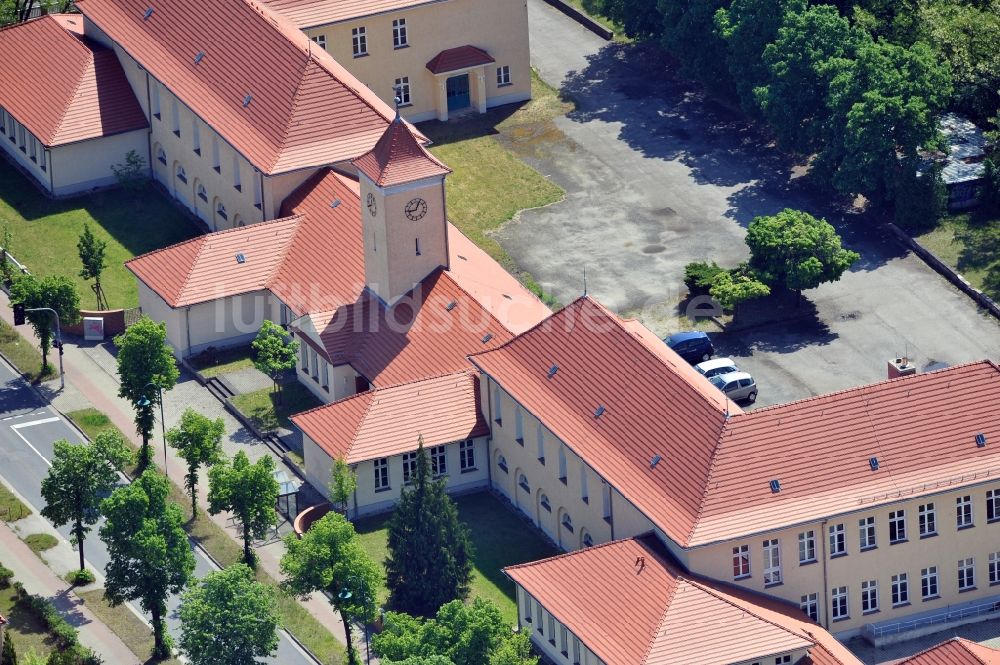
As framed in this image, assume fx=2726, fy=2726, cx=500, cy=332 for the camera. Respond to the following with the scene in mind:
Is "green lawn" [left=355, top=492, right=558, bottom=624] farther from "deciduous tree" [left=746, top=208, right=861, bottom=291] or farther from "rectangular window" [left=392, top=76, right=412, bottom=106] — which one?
"rectangular window" [left=392, top=76, right=412, bottom=106]

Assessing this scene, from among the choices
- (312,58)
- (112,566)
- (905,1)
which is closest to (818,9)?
(905,1)

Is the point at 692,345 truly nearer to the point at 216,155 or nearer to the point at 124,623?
the point at 216,155

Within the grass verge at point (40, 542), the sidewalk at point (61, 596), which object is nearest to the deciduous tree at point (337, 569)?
the sidewalk at point (61, 596)

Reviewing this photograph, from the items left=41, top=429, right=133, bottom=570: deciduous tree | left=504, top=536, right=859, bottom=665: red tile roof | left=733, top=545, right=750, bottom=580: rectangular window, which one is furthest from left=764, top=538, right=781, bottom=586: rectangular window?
left=41, top=429, right=133, bottom=570: deciduous tree

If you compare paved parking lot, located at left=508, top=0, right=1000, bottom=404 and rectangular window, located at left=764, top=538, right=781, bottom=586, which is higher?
rectangular window, located at left=764, top=538, right=781, bottom=586

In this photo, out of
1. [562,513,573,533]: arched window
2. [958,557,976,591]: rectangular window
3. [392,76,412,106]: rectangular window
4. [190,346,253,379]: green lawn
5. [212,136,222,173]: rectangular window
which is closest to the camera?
[958,557,976,591]: rectangular window

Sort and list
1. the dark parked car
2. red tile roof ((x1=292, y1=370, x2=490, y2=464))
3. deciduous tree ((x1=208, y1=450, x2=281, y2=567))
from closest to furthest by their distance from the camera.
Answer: deciduous tree ((x1=208, y1=450, x2=281, y2=567)), red tile roof ((x1=292, y1=370, x2=490, y2=464)), the dark parked car

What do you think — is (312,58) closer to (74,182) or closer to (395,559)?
(74,182)

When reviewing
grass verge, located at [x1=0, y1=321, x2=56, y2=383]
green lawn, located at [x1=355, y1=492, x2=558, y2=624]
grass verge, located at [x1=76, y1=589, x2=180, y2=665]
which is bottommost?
green lawn, located at [x1=355, y1=492, x2=558, y2=624]
